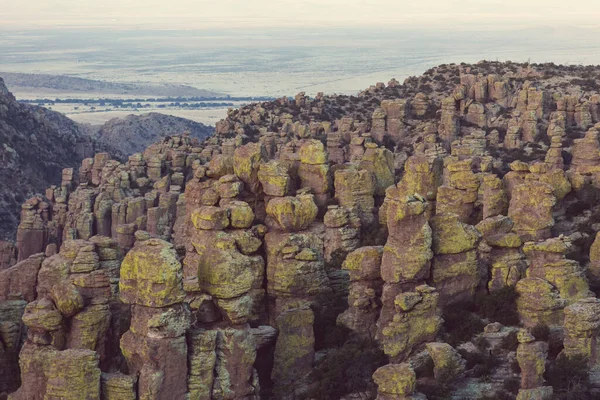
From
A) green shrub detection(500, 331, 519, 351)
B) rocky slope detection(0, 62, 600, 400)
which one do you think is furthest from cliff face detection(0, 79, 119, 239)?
green shrub detection(500, 331, 519, 351)

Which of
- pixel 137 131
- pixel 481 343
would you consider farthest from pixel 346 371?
pixel 137 131

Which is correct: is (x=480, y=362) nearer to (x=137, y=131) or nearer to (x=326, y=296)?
(x=326, y=296)

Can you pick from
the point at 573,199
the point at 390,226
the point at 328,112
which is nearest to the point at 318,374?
the point at 390,226

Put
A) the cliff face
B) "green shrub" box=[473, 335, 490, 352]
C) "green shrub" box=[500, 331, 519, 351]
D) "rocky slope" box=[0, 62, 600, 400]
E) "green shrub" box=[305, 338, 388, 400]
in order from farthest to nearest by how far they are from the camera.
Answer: the cliff face, "green shrub" box=[473, 335, 490, 352], "green shrub" box=[500, 331, 519, 351], "green shrub" box=[305, 338, 388, 400], "rocky slope" box=[0, 62, 600, 400]

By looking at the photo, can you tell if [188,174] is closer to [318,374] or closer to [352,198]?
[352,198]

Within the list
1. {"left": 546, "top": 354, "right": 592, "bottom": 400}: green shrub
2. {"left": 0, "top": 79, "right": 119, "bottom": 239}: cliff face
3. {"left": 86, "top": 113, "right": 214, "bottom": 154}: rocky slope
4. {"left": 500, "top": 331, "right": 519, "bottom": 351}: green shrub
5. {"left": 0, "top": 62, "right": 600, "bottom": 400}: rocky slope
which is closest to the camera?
{"left": 546, "top": 354, "right": 592, "bottom": 400}: green shrub

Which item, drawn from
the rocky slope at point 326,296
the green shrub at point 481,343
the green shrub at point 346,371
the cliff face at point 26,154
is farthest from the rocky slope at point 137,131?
the green shrub at point 481,343

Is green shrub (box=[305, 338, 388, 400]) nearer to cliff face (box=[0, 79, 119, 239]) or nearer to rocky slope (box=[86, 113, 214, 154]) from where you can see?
cliff face (box=[0, 79, 119, 239])
